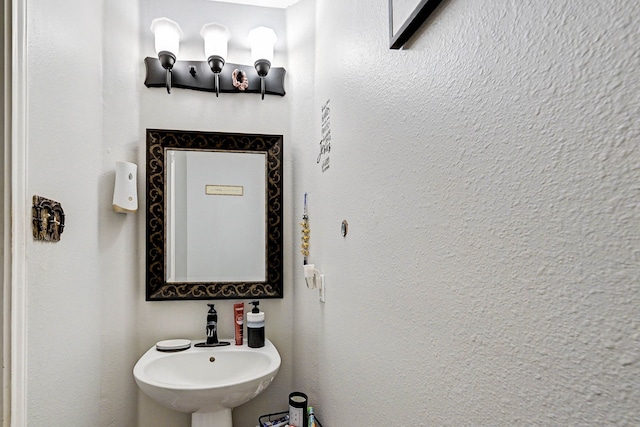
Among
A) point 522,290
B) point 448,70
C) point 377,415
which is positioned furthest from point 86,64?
→ point 522,290

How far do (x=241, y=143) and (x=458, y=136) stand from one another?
145 cm

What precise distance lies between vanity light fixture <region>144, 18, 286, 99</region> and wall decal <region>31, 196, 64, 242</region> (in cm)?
86

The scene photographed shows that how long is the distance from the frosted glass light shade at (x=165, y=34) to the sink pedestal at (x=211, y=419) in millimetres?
1565

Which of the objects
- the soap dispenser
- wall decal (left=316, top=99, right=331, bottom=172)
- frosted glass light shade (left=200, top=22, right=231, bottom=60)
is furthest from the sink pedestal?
frosted glass light shade (left=200, top=22, right=231, bottom=60)

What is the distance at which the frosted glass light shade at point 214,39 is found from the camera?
183cm

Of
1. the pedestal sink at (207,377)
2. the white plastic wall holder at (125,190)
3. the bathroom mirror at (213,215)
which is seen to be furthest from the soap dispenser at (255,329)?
the white plastic wall holder at (125,190)

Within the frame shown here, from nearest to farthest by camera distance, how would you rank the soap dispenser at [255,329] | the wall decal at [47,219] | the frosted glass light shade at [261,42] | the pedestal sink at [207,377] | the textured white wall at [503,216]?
the textured white wall at [503,216], the wall decal at [47,219], the pedestal sink at [207,377], the soap dispenser at [255,329], the frosted glass light shade at [261,42]

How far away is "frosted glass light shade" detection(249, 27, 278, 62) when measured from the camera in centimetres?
188

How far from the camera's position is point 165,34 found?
5.91 ft

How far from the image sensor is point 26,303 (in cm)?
102

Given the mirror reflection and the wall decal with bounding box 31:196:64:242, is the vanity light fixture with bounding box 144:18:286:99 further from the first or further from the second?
the wall decal with bounding box 31:196:64:242

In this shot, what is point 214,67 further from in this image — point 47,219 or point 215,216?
point 47,219

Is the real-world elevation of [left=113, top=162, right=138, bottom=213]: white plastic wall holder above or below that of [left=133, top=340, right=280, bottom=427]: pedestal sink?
above

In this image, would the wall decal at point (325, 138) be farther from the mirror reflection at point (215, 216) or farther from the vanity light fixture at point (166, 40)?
the vanity light fixture at point (166, 40)
